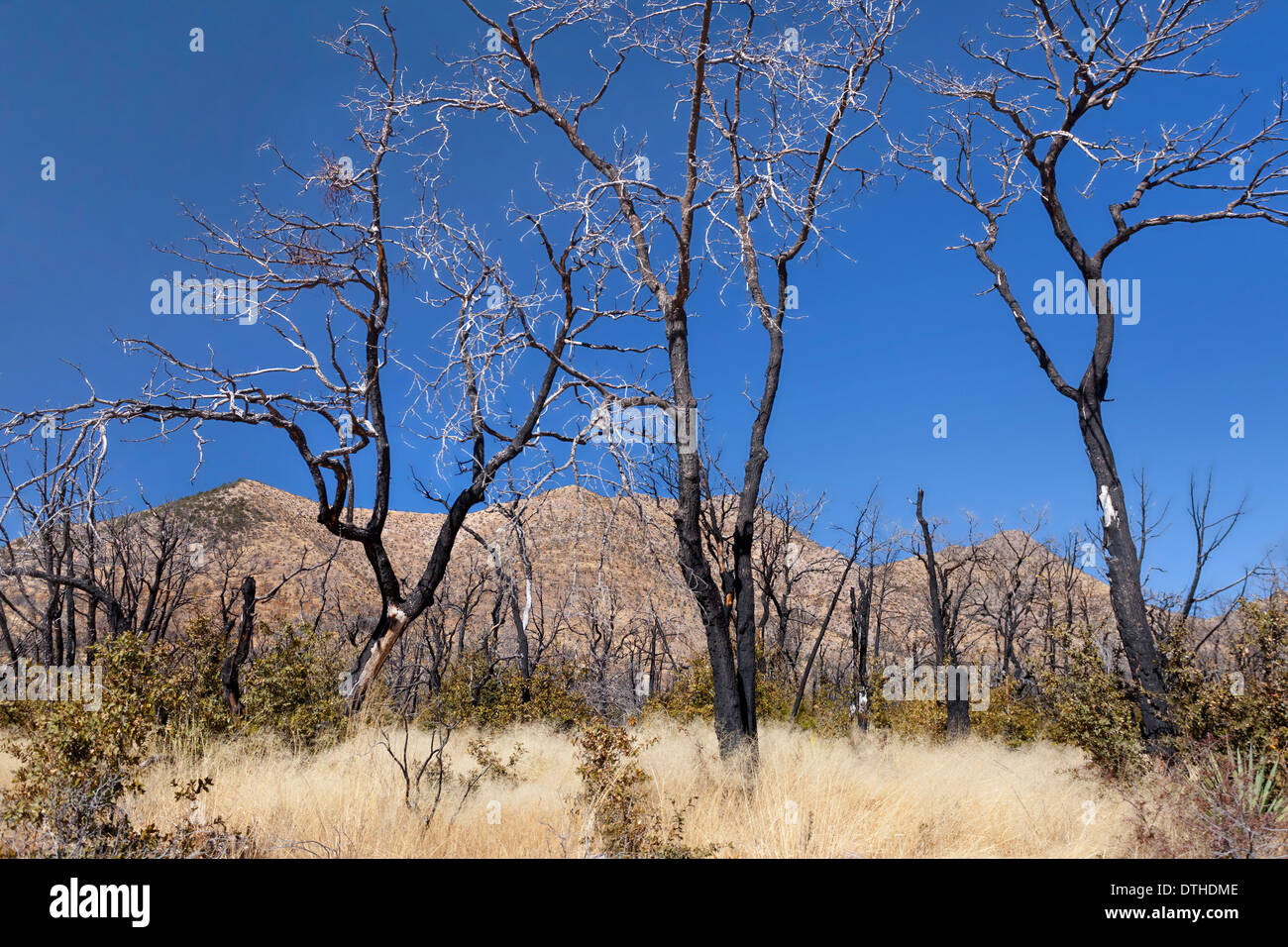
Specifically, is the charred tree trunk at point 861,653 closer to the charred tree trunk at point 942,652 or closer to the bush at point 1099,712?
the charred tree trunk at point 942,652

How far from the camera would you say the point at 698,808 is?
21.7 feet

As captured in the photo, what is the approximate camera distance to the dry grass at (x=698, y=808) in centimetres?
570

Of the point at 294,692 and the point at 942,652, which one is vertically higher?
the point at 294,692

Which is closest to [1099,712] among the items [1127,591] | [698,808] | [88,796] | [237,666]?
[1127,591]

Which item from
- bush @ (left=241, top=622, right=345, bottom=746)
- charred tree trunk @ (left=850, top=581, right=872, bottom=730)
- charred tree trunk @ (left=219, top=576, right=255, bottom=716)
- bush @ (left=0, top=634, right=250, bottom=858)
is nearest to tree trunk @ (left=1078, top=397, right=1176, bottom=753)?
bush @ (left=0, top=634, right=250, bottom=858)

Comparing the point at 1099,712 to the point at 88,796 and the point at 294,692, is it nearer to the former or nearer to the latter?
the point at 88,796

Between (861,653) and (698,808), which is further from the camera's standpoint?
(861,653)

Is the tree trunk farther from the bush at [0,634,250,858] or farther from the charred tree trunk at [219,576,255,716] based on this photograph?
the charred tree trunk at [219,576,255,716]

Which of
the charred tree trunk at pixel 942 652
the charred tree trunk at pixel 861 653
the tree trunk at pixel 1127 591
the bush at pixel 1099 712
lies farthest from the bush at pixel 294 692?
the charred tree trunk at pixel 942 652

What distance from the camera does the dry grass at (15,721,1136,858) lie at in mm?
5699

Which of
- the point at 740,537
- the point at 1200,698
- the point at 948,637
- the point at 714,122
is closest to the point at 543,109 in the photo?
the point at 714,122

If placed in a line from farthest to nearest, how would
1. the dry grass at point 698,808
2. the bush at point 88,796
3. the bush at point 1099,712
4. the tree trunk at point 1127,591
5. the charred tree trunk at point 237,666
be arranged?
the charred tree trunk at point 237,666 → the bush at point 1099,712 → the tree trunk at point 1127,591 → the dry grass at point 698,808 → the bush at point 88,796
